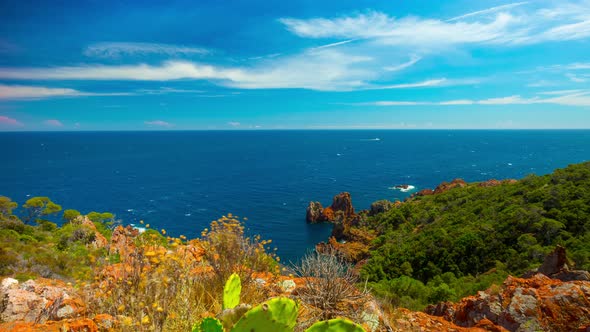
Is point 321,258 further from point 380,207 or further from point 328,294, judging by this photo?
point 380,207

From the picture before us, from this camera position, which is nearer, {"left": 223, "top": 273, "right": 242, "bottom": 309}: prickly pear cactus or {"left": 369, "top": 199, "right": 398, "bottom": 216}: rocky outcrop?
{"left": 223, "top": 273, "right": 242, "bottom": 309}: prickly pear cactus

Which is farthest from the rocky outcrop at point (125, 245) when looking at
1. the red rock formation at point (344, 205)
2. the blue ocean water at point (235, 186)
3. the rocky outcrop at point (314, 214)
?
the rocky outcrop at point (314, 214)

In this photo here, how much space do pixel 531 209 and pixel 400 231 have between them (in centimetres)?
1348

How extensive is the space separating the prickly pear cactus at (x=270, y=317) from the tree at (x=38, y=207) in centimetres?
3599

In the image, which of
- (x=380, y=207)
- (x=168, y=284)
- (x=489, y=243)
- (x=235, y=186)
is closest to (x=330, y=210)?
(x=380, y=207)

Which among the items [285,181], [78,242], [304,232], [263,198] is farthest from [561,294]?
[285,181]

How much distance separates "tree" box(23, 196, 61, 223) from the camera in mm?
29641

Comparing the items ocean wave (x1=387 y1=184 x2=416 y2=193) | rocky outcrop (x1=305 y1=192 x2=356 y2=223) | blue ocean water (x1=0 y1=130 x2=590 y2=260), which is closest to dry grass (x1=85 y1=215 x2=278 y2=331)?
blue ocean water (x1=0 y1=130 x2=590 y2=260)

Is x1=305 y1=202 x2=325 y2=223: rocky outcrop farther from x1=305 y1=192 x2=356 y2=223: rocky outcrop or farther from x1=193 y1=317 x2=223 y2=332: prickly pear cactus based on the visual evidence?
x1=193 y1=317 x2=223 y2=332: prickly pear cactus

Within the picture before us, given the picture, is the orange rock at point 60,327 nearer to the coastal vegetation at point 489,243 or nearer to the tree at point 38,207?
the coastal vegetation at point 489,243

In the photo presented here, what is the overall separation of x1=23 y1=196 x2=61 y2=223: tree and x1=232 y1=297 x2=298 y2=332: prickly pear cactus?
3599 cm

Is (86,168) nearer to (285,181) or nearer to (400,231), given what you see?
(285,181)

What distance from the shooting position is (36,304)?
470 centimetres

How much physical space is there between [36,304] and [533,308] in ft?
26.5
